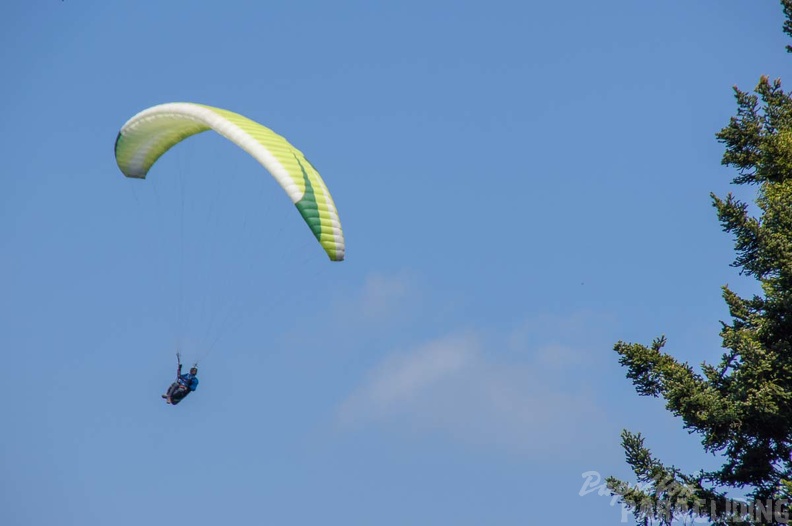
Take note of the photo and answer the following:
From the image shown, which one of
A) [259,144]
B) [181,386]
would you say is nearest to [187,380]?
[181,386]

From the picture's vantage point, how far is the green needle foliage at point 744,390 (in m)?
26.4

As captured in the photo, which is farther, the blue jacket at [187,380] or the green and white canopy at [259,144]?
the blue jacket at [187,380]

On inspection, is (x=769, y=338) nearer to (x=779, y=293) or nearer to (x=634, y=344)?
(x=779, y=293)

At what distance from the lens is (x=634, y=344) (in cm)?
2864

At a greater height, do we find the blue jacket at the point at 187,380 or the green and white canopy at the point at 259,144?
the green and white canopy at the point at 259,144

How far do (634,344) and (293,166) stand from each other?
9.80m

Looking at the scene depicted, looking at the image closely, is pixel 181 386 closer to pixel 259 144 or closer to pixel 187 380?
pixel 187 380

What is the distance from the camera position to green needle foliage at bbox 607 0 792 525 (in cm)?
2641

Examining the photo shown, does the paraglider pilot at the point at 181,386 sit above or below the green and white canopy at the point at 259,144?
below

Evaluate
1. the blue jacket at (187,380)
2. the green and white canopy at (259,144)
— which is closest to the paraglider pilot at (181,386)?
the blue jacket at (187,380)

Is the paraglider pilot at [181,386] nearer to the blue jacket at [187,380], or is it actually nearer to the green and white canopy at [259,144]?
the blue jacket at [187,380]

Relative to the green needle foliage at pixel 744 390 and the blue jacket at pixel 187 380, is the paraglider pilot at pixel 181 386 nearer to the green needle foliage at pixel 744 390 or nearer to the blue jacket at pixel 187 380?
the blue jacket at pixel 187 380

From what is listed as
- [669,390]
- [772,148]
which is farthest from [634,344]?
[772,148]

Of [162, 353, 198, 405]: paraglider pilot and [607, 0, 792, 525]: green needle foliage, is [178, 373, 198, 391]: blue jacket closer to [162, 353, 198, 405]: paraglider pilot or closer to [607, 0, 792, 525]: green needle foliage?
[162, 353, 198, 405]: paraglider pilot
